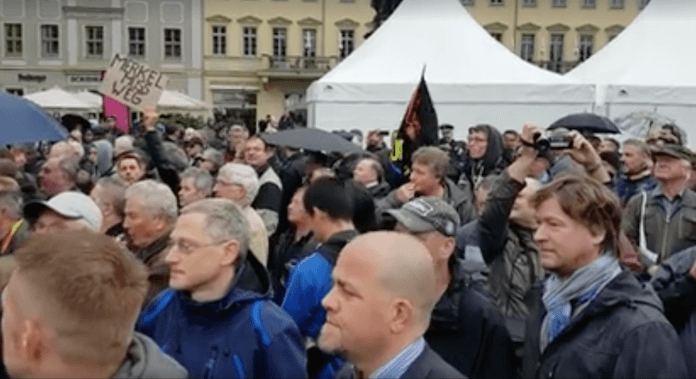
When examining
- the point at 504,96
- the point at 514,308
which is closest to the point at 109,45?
the point at 504,96

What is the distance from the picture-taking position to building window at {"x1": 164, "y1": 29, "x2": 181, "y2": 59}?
48.2 metres

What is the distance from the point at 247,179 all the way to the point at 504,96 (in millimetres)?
10238

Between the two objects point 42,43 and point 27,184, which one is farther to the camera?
point 42,43

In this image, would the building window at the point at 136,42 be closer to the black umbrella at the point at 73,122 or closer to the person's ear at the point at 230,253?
the black umbrella at the point at 73,122

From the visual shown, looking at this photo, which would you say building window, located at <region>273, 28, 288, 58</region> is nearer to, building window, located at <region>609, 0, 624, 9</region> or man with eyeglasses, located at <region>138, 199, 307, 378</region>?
building window, located at <region>609, 0, 624, 9</region>

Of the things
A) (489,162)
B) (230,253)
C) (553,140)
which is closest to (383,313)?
(230,253)

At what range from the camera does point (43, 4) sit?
4706 cm

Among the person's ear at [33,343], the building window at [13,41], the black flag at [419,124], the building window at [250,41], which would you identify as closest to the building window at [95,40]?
the building window at [13,41]

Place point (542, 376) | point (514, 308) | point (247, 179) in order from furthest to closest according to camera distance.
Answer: point (247, 179), point (514, 308), point (542, 376)

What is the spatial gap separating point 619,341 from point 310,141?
530 centimetres

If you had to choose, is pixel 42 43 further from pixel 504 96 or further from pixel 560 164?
pixel 560 164

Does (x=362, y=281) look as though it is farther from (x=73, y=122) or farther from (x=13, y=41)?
(x=13, y=41)

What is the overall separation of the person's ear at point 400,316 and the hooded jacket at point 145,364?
0.56 metres

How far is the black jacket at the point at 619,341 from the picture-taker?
2803 mm
